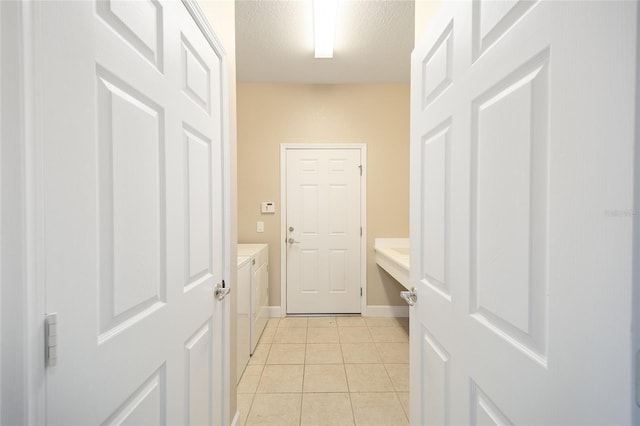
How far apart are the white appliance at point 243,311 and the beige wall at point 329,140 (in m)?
1.05

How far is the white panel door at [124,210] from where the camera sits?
49 cm

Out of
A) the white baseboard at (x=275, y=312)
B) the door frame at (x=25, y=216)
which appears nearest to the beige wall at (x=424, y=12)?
the door frame at (x=25, y=216)

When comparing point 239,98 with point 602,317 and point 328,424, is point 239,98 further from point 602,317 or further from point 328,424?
point 602,317

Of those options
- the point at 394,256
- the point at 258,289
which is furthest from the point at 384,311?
the point at 258,289

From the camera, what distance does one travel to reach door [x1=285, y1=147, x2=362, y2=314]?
327 cm

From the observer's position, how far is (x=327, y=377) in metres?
2.04

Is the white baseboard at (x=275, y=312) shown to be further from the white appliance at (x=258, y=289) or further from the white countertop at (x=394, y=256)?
the white countertop at (x=394, y=256)

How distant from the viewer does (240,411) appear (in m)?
1.68

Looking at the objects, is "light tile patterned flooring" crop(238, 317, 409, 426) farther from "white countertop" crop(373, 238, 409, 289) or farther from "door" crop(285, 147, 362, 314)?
"white countertop" crop(373, 238, 409, 289)

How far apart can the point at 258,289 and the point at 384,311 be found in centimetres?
156

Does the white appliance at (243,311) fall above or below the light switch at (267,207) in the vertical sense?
below

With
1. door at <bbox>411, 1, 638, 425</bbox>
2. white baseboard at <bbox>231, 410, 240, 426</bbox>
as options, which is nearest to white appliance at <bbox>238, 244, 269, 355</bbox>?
white baseboard at <bbox>231, 410, 240, 426</bbox>

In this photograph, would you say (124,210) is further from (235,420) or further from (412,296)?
(235,420)

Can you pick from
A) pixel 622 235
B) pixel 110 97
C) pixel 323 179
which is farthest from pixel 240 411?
pixel 323 179
